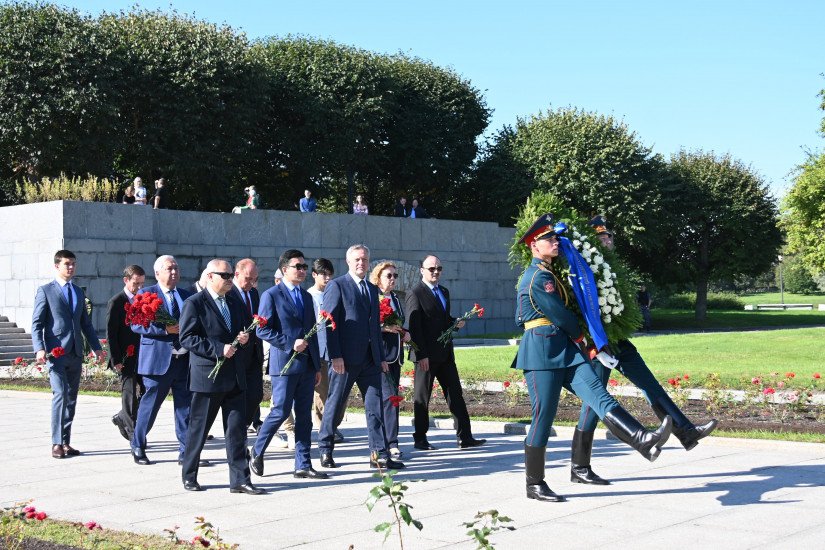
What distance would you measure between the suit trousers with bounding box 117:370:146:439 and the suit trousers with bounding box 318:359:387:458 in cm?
229

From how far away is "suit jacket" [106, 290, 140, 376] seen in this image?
10.6 m

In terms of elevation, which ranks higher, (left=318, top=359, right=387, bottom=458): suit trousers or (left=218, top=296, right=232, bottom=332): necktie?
(left=218, top=296, right=232, bottom=332): necktie

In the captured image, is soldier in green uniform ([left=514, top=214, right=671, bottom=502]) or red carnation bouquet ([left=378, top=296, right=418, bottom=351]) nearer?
soldier in green uniform ([left=514, top=214, right=671, bottom=502])

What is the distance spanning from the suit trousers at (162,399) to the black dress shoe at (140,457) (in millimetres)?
38

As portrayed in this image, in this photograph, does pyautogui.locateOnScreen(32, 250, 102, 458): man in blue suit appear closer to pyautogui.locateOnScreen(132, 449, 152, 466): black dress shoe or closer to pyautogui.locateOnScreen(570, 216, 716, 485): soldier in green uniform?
A: pyautogui.locateOnScreen(132, 449, 152, 466): black dress shoe

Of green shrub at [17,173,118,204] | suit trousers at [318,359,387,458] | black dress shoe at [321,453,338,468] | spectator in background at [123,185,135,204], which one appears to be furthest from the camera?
spectator in background at [123,185,135,204]

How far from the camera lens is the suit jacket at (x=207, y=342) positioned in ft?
26.6

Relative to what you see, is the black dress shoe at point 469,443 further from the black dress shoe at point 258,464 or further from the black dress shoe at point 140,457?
the black dress shoe at point 140,457

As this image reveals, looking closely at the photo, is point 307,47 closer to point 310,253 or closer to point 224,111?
point 224,111

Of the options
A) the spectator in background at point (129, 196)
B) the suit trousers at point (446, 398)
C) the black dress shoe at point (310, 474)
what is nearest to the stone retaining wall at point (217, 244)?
the spectator in background at point (129, 196)

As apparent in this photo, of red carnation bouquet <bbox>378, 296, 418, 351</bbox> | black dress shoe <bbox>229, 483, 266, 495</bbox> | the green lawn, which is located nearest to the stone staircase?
the green lawn

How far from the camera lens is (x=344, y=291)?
9289 mm

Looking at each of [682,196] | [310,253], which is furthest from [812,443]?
[682,196]

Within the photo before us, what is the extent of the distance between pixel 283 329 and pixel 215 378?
48.2 inches
